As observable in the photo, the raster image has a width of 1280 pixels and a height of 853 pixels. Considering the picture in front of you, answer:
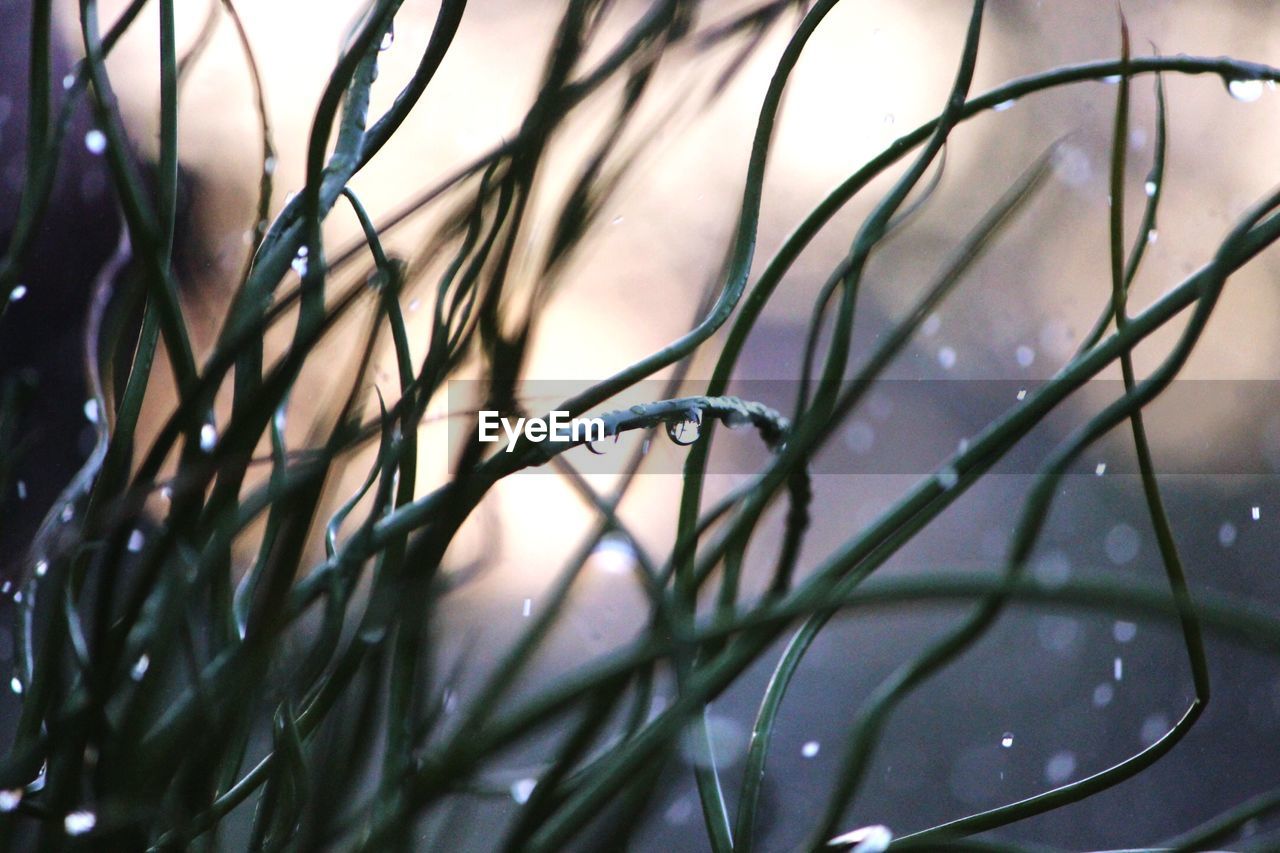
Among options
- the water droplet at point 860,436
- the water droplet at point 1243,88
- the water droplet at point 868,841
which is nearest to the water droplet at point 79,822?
the water droplet at point 868,841

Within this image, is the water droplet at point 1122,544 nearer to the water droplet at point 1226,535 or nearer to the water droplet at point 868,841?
the water droplet at point 1226,535

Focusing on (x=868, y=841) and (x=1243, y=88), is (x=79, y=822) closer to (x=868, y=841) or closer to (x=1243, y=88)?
(x=868, y=841)

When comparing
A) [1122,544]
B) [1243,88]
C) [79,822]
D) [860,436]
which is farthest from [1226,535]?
[79,822]

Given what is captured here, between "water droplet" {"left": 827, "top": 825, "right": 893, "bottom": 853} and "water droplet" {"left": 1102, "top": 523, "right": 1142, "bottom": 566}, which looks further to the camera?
"water droplet" {"left": 1102, "top": 523, "right": 1142, "bottom": 566}

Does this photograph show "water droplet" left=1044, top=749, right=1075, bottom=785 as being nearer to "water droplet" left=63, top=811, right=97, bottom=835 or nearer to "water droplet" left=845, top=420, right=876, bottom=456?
"water droplet" left=845, top=420, right=876, bottom=456

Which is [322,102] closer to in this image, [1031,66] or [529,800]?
[529,800]

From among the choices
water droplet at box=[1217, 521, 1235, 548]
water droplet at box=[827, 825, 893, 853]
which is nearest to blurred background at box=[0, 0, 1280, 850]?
water droplet at box=[1217, 521, 1235, 548]

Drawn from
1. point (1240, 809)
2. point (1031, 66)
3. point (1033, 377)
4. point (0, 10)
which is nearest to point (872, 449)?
point (1033, 377)
